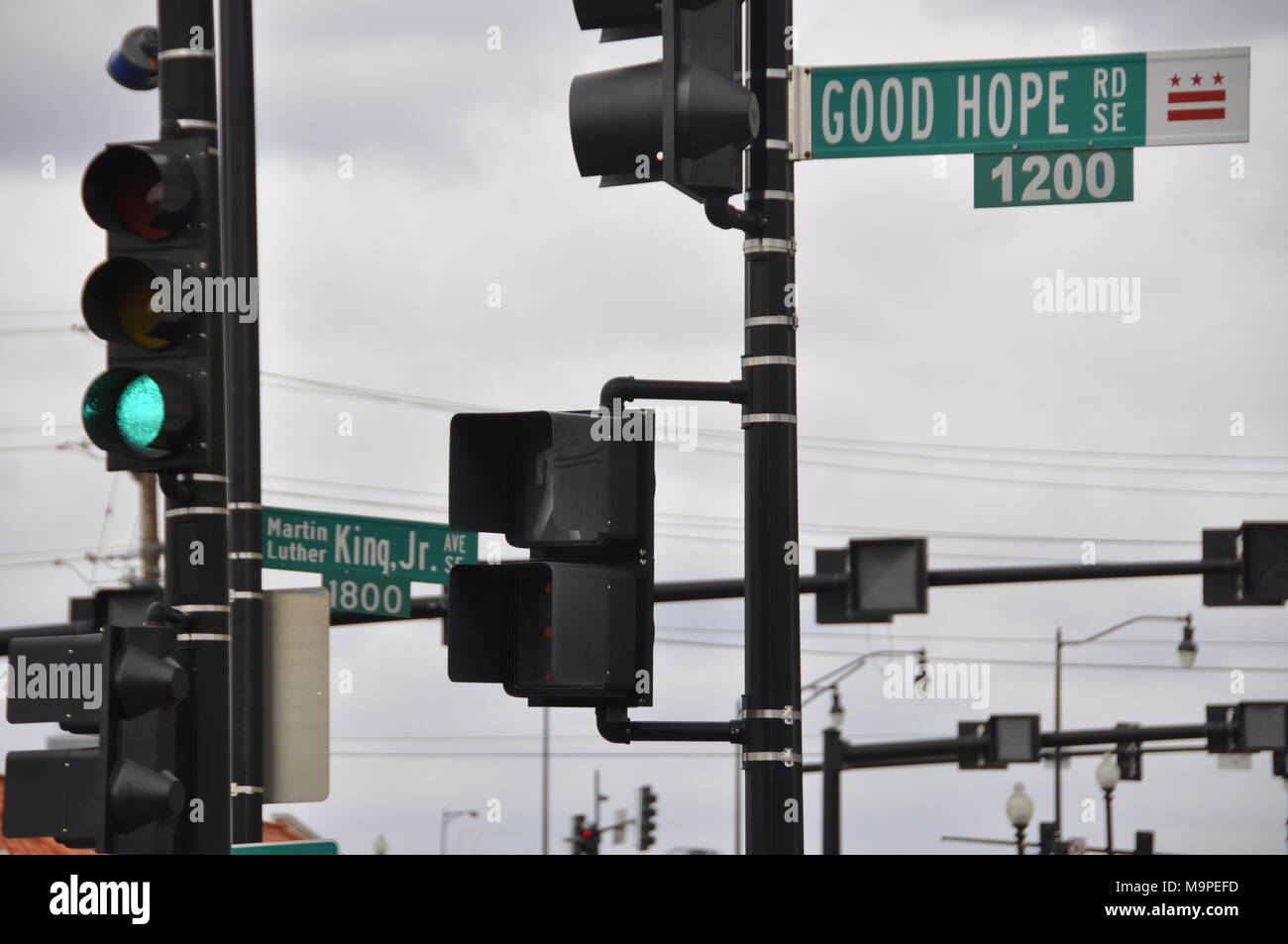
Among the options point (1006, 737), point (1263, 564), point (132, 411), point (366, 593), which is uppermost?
point (132, 411)

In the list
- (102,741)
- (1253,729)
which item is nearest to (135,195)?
(102,741)

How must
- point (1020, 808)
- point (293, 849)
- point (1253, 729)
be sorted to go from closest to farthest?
point (293, 849)
point (1253, 729)
point (1020, 808)

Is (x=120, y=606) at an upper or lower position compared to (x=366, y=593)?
upper

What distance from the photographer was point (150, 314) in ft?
26.7

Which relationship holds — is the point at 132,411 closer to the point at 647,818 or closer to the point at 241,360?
the point at 241,360

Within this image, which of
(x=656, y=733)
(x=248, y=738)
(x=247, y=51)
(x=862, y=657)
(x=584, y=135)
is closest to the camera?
(x=584, y=135)

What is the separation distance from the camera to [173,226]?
8258 mm

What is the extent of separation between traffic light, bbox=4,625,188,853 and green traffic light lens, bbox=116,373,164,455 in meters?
0.82

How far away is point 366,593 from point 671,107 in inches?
321

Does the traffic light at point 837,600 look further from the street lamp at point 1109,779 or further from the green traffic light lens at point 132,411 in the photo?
the street lamp at point 1109,779
